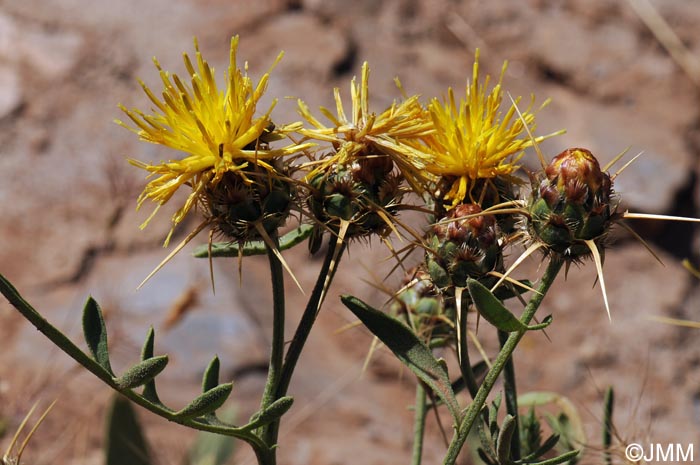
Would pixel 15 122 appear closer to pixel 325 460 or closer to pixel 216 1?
pixel 216 1

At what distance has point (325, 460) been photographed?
14.9ft

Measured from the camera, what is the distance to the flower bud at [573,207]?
5.03 feet

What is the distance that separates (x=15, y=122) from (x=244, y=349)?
2361 mm

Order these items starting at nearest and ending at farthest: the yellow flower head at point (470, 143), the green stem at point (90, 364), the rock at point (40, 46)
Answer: the green stem at point (90, 364)
the yellow flower head at point (470, 143)
the rock at point (40, 46)

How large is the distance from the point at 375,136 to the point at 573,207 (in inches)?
16.8

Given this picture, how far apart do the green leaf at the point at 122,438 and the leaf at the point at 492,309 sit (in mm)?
1701

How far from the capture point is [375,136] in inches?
68.1

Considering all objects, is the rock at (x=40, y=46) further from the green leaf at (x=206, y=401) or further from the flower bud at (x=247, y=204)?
the green leaf at (x=206, y=401)

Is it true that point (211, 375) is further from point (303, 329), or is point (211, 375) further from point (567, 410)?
point (567, 410)

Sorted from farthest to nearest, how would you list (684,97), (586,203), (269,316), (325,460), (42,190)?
(684,97), (42,190), (269,316), (325,460), (586,203)

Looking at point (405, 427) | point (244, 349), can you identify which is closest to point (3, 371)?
point (244, 349)

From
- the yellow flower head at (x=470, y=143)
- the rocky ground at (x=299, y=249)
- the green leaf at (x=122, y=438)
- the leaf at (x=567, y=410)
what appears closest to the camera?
the yellow flower head at (x=470, y=143)

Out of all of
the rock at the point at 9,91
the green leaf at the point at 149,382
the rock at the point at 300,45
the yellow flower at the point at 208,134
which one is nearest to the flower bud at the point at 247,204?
the yellow flower at the point at 208,134

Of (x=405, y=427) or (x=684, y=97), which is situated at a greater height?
(x=684, y=97)
